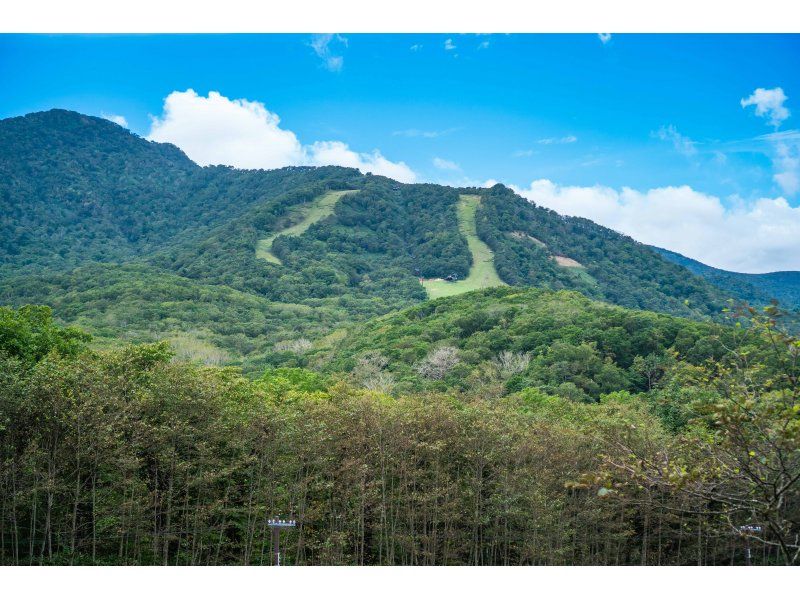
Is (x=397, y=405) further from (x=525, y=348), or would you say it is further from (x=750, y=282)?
(x=750, y=282)

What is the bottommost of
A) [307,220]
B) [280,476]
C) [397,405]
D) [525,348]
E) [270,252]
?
[280,476]

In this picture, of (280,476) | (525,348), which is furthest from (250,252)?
(280,476)

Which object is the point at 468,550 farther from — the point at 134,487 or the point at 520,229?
the point at 520,229

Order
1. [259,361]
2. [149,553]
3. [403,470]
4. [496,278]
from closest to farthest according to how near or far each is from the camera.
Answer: [149,553] → [403,470] → [259,361] → [496,278]

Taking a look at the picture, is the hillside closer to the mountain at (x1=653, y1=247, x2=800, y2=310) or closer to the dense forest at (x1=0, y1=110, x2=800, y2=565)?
the dense forest at (x1=0, y1=110, x2=800, y2=565)

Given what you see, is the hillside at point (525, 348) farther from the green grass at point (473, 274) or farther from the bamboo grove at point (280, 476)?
the green grass at point (473, 274)

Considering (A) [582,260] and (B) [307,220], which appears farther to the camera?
(B) [307,220]

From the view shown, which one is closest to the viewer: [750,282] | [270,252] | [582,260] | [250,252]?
[750,282]

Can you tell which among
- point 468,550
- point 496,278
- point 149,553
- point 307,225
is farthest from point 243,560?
point 307,225
